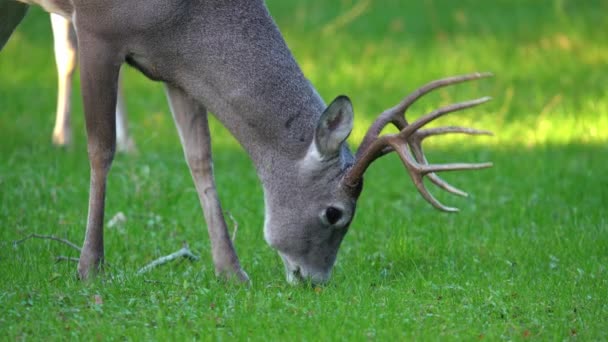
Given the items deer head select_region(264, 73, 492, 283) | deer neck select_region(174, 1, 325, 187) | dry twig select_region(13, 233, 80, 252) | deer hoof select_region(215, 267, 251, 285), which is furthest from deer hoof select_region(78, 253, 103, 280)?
deer neck select_region(174, 1, 325, 187)

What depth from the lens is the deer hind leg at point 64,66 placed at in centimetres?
924

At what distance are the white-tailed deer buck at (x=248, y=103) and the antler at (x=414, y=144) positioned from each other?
12mm

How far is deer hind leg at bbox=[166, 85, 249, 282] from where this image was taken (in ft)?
22.0

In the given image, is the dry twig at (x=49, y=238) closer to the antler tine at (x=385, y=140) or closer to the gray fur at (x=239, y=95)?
the gray fur at (x=239, y=95)

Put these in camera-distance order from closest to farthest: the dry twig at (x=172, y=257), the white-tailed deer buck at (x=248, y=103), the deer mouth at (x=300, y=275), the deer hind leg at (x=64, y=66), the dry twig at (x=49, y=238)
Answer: the white-tailed deer buck at (x=248, y=103) < the deer mouth at (x=300, y=275) < the dry twig at (x=172, y=257) < the dry twig at (x=49, y=238) < the deer hind leg at (x=64, y=66)

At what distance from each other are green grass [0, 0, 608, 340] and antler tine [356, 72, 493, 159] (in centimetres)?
83

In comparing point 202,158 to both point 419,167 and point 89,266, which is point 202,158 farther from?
point 419,167

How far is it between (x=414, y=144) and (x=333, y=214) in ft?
2.01

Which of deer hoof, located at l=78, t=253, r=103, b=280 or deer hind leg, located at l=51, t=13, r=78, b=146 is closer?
deer hoof, located at l=78, t=253, r=103, b=280

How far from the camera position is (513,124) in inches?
491

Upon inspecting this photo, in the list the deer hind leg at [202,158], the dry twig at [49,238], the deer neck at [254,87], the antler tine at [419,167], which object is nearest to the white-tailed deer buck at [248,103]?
the deer neck at [254,87]

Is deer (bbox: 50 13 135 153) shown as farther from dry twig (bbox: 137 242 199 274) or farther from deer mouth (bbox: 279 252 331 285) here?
deer mouth (bbox: 279 252 331 285)

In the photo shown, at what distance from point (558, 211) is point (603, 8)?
9.35 metres

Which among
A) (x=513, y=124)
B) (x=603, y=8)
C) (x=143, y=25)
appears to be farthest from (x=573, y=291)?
(x=603, y=8)
